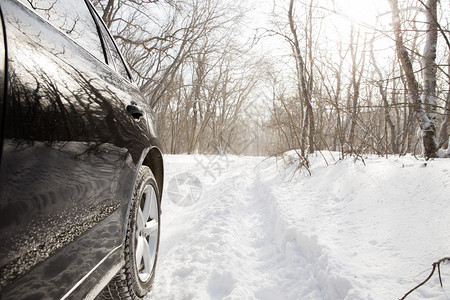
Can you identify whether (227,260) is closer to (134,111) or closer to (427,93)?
(134,111)

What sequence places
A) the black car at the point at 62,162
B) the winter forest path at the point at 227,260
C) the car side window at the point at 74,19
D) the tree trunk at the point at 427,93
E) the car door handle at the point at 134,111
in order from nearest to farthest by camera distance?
the black car at the point at 62,162
the car side window at the point at 74,19
the car door handle at the point at 134,111
the winter forest path at the point at 227,260
the tree trunk at the point at 427,93

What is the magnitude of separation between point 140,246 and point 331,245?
1445 millimetres

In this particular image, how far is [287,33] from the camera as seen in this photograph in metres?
6.44

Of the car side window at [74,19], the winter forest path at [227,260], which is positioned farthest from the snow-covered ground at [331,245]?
the car side window at [74,19]

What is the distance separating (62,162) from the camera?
694 mm

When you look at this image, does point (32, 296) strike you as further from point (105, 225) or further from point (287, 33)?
point (287, 33)

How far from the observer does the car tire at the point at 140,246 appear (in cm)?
117

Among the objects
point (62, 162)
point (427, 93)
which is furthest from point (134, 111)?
point (427, 93)

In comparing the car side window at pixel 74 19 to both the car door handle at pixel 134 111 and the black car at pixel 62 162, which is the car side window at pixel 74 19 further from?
the car door handle at pixel 134 111

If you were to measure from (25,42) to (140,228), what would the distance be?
1114 mm

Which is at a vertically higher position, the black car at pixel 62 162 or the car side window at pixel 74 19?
the car side window at pixel 74 19

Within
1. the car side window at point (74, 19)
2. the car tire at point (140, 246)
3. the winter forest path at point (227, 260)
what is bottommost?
the winter forest path at point (227, 260)

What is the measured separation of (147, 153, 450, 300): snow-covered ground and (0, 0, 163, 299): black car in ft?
2.34

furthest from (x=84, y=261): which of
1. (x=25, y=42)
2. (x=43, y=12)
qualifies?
(x=43, y=12)
